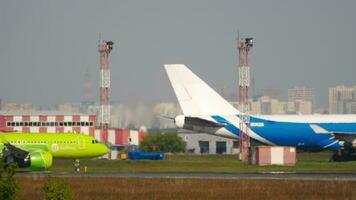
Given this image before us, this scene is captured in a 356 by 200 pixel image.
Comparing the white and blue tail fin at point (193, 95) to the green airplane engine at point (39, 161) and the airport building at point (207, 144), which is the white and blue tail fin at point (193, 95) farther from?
the airport building at point (207, 144)

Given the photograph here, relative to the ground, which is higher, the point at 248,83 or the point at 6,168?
the point at 248,83

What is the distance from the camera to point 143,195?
4403 cm

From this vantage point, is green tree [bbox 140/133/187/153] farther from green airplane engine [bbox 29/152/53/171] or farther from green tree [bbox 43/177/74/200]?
green tree [bbox 43/177/74/200]

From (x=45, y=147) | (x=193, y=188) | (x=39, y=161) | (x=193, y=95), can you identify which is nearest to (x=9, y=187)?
(x=193, y=188)

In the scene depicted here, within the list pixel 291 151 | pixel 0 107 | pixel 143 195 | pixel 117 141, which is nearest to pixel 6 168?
pixel 143 195

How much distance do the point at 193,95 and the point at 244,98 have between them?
607 cm

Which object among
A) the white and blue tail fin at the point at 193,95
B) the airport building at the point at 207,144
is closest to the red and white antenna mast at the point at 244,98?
the white and blue tail fin at the point at 193,95

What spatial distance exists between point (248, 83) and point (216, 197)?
180 ft

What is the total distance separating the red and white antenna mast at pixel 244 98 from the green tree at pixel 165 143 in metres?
45.9

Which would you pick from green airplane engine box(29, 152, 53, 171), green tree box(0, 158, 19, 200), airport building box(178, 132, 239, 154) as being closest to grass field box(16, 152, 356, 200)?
green tree box(0, 158, 19, 200)

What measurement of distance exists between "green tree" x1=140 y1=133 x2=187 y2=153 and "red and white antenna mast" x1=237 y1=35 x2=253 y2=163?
151 feet

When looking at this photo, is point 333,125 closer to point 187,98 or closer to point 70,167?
point 187,98

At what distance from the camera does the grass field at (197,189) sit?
43.4 metres

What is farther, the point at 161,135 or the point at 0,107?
the point at 0,107
